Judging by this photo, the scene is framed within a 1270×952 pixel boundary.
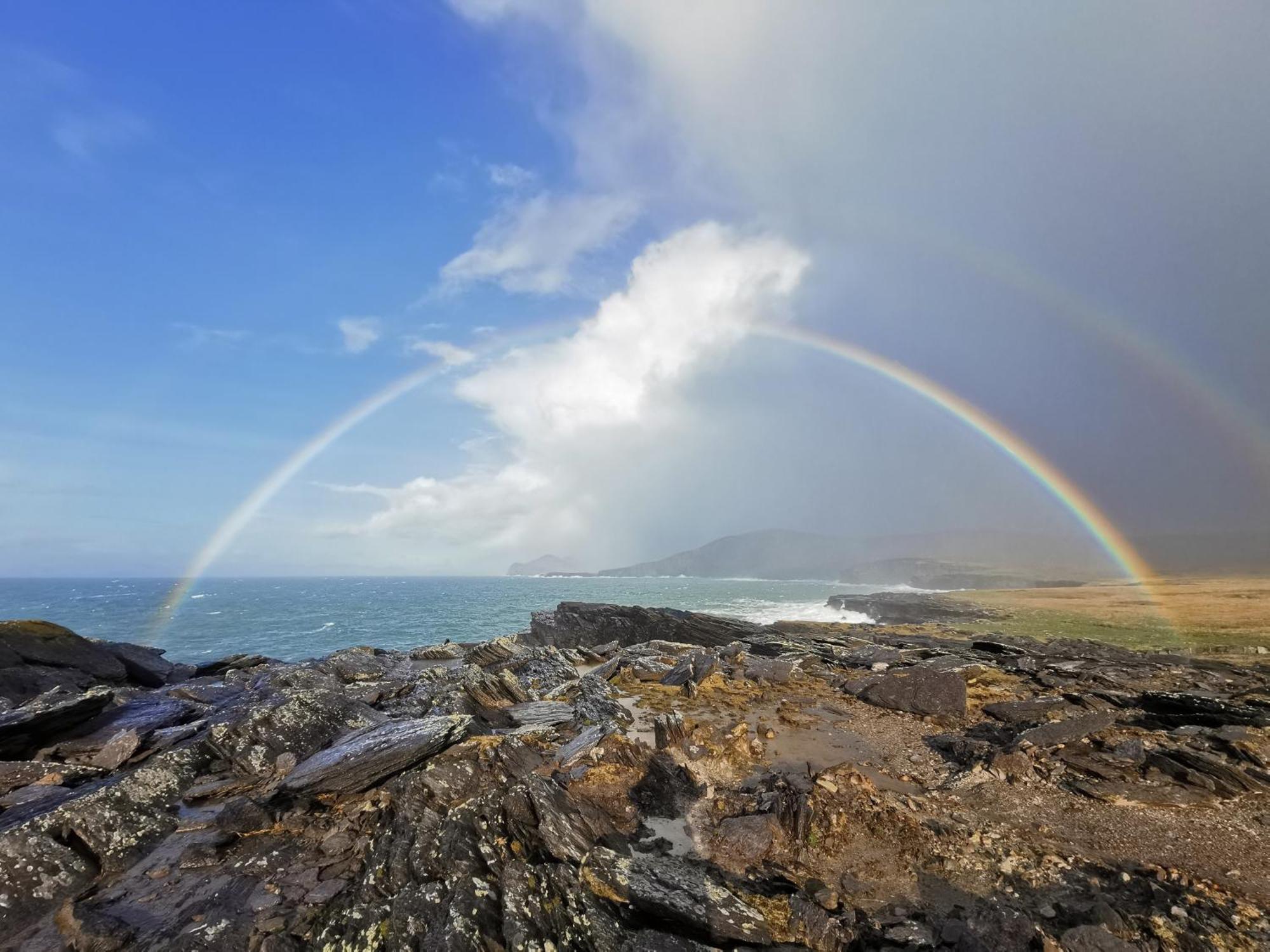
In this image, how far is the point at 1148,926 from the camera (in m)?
5.97

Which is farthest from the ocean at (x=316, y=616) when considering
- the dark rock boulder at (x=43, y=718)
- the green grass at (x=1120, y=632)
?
the dark rock boulder at (x=43, y=718)

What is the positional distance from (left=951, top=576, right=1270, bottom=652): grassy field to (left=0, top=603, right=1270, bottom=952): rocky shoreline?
3064 centimetres

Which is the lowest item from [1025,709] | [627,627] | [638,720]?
[627,627]

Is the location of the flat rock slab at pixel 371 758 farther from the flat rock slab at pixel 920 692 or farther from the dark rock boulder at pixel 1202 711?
the dark rock boulder at pixel 1202 711

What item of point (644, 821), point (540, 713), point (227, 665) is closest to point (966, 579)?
point (540, 713)

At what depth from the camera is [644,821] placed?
9.05 meters

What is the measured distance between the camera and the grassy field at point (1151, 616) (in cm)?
3688

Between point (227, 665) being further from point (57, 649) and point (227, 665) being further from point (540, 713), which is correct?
point (540, 713)

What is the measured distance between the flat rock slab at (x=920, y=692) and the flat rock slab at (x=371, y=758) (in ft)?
39.5

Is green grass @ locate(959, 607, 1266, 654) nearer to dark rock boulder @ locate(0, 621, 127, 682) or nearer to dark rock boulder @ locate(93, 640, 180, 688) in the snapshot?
dark rock boulder @ locate(93, 640, 180, 688)

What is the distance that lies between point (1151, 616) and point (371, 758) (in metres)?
71.8

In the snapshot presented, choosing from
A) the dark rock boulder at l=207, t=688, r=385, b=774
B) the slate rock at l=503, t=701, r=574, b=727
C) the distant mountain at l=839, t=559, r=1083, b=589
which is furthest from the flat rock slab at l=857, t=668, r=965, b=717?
the distant mountain at l=839, t=559, r=1083, b=589

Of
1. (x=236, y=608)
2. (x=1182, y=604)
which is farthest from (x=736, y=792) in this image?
(x=236, y=608)

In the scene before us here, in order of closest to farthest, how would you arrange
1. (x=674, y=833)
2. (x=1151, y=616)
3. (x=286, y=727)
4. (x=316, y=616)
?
1. (x=674, y=833)
2. (x=286, y=727)
3. (x=1151, y=616)
4. (x=316, y=616)
